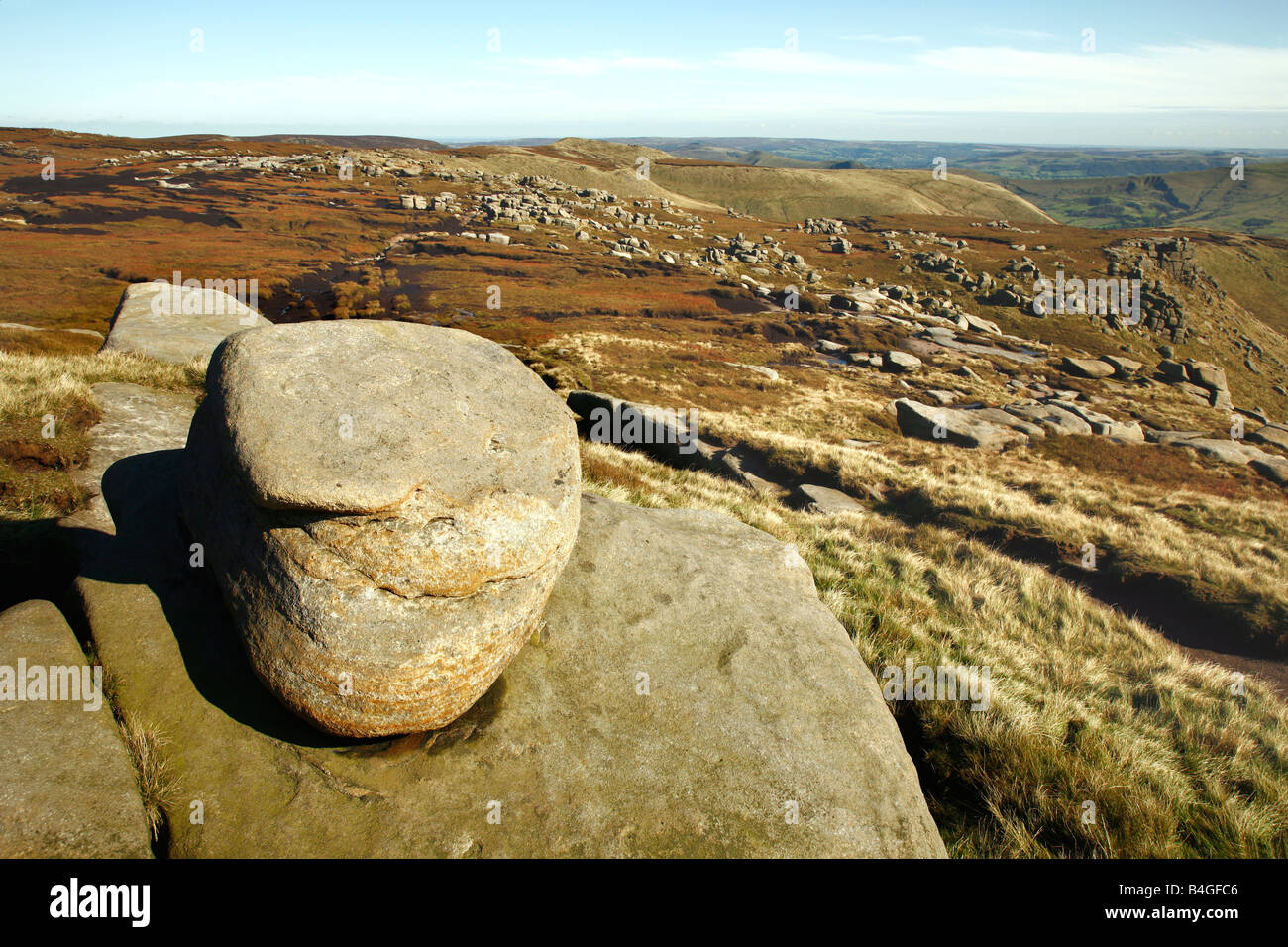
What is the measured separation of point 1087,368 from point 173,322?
63115mm

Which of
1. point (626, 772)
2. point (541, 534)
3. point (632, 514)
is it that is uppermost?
point (541, 534)

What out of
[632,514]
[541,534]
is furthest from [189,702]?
[632,514]

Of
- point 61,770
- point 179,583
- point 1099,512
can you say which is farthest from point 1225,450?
point 61,770

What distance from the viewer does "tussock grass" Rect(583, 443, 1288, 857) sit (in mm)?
5402

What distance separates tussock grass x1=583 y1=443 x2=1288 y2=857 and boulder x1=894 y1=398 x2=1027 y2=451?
1860 centimetres

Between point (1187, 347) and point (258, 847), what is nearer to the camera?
point (258, 847)

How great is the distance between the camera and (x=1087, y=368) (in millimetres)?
51438

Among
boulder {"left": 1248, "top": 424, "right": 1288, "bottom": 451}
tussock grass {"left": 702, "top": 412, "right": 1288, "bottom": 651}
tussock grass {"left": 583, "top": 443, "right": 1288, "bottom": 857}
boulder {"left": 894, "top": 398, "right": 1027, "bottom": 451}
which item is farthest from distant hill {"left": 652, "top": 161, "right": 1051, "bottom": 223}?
tussock grass {"left": 583, "top": 443, "right": 1288, "bottom": 857}

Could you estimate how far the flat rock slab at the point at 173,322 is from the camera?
14.8 metres

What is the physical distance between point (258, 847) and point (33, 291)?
4652 centimetres

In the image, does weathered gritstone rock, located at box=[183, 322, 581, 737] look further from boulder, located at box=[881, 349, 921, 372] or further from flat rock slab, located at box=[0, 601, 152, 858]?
boulder, located at box=[881, 349, 921, 372]

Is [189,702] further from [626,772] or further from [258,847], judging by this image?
[626,772]

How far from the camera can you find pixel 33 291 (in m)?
34.0

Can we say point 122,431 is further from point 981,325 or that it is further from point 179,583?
point 981,325
